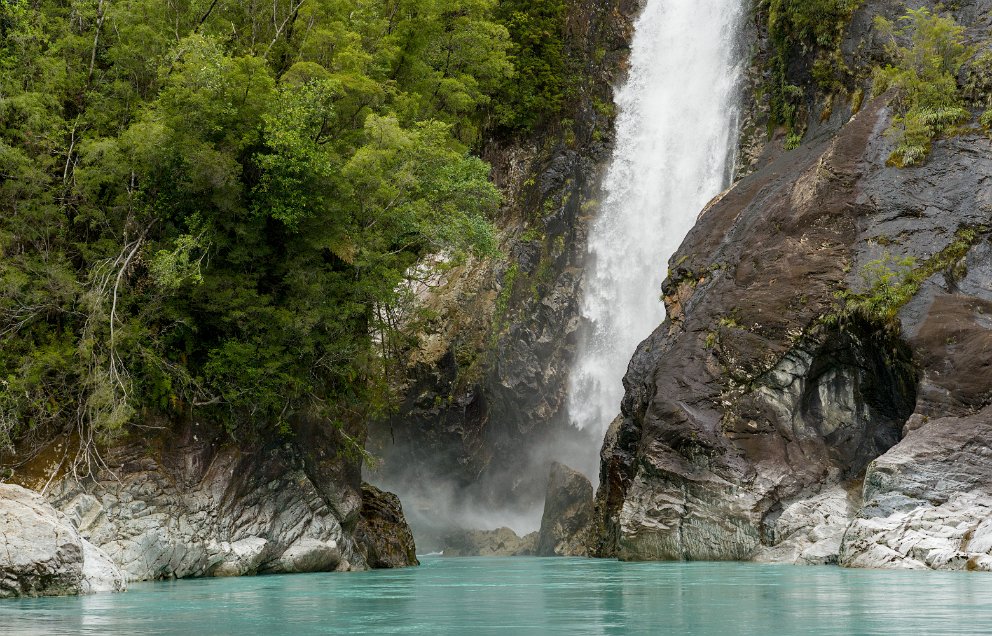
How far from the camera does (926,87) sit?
789 inches

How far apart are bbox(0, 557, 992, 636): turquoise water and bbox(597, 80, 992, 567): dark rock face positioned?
460 cm

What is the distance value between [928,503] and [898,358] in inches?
136

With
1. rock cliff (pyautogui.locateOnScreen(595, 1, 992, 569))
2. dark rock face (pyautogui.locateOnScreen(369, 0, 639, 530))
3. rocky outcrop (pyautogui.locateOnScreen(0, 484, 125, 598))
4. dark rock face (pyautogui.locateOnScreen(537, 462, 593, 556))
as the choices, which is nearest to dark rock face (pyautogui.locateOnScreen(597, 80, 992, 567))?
rock cliff (pyautogui.locateOnScreen(595, 1, 992, 569))

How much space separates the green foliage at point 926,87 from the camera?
777 inches

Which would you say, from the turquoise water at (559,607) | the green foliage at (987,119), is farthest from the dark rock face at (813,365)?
the turquoise water at (559,607)

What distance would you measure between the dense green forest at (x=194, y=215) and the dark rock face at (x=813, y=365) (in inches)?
214

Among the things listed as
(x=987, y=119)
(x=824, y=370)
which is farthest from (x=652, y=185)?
(x=824, y=370)

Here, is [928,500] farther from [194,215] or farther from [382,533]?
[194,215]

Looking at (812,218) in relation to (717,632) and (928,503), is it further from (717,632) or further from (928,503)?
(717,632)

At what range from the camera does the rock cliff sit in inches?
634

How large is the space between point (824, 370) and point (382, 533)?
32.5ft

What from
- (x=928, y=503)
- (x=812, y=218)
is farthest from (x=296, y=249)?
(x=928, y=503)

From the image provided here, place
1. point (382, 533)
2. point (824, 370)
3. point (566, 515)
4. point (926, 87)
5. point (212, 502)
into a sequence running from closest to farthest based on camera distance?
point (212, 502) < point (824, 370) < point (926, 87) < point (382, 533) < point (566, 515)

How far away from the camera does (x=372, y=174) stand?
1820cm
